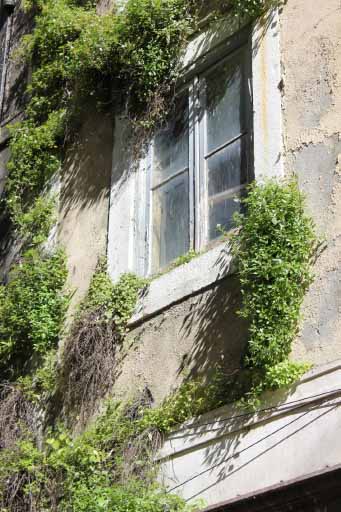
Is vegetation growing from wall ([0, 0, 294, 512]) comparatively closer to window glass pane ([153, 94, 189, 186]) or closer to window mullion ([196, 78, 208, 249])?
window glass pane ([153, 94, 189, 186])

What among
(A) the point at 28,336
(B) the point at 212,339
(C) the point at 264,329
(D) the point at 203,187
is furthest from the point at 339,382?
(A) the point at 28,336

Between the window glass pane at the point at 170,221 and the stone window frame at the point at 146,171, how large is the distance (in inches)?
4.4

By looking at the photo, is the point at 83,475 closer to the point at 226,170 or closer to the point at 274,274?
the point at 274,274

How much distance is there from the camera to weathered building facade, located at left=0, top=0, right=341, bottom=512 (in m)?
5.93

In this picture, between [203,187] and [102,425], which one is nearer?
[102,425]

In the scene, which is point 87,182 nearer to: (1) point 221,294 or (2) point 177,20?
(2) point 177,20

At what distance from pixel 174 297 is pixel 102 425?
90cm

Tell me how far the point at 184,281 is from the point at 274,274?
0.88 metres

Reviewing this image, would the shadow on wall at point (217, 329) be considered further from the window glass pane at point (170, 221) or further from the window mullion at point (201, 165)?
the window glass pane at point (170, 221)

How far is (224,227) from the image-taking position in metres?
7.14

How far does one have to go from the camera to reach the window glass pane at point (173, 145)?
789cm

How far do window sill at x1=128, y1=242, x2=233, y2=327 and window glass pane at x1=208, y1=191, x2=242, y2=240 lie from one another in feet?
0.76

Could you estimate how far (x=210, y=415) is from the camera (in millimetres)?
6438

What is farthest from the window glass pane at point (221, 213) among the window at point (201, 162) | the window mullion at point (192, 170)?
the window mullion at point (192, 170)
